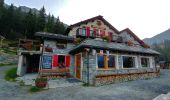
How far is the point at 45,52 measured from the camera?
14.1 metres

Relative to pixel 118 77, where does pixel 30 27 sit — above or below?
above

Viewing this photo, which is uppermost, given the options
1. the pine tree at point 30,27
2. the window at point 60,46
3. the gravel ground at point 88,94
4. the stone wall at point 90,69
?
the pine tree at point 30,27

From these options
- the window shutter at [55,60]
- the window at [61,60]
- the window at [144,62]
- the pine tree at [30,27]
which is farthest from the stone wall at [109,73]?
the pine tree at [30,27]

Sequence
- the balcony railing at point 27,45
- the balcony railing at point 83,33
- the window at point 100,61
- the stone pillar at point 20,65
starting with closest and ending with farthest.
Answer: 1. the window at point 100,61
2. the stone pillar at point 20,65
3. the balcony railing at point 27,45
4. the balcony railing at point 83,33

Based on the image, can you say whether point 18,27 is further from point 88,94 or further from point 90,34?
point 88,94

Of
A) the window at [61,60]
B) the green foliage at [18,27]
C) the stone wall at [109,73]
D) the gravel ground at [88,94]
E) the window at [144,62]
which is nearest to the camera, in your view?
the gravel ground at [88,94]

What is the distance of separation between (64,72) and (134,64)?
7.63 m

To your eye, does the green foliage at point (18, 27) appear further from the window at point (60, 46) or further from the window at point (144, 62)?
the window at point (144, 62)

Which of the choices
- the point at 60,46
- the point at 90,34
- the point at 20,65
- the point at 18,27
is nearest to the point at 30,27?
the point at 18,27

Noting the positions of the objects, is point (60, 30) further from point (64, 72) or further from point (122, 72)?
point (122, 72)

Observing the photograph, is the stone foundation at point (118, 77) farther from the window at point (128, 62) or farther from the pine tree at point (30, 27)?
the pine tree at point (30, 27)

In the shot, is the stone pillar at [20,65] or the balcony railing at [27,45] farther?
the balcony railing at [27,45]

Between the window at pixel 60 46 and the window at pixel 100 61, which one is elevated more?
the window at pixel 60 46

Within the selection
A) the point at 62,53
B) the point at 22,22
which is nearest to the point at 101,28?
the point at 62,53
